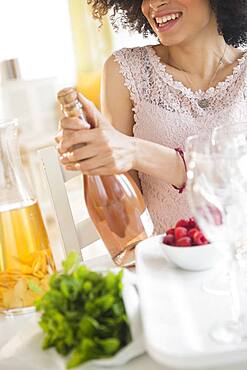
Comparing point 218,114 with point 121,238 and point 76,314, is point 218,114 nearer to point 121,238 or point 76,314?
point 121,238

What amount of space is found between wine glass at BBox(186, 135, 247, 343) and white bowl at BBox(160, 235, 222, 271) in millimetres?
119

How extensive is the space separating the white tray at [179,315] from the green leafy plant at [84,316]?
3 centimetres

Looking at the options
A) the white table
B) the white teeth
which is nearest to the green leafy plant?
the white table

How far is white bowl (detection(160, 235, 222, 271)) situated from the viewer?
0.84 meters

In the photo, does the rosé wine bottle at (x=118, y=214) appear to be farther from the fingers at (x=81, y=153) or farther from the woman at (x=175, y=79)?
the woman at (x=175, y=79)

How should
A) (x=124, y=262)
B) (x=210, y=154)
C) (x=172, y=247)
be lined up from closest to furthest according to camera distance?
(x=210, y=154), (x=172, y=247), (x=124, y=262)

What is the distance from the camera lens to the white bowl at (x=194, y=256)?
2.77 ft

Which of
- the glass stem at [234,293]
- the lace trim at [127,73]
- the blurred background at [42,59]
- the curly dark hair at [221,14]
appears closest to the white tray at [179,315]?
the glass stem at [234,293]

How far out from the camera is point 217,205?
27.4 inches

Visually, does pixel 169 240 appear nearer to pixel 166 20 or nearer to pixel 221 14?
pixel 166 20

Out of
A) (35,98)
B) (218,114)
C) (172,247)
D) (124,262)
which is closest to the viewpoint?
(172,247)

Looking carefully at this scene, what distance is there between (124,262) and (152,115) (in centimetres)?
59

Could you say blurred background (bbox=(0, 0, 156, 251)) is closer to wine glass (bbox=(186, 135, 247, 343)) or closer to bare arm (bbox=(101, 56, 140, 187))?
bare arm (bbox=(101, 56, 140, 187))

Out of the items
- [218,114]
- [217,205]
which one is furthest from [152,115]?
[217,205]
